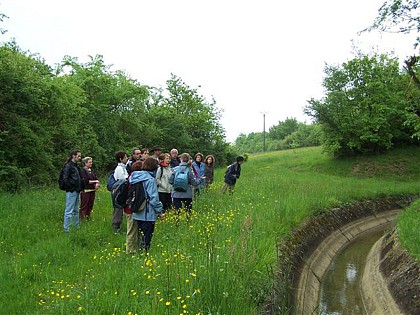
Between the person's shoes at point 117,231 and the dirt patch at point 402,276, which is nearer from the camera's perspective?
the dirt patch at point 402,276

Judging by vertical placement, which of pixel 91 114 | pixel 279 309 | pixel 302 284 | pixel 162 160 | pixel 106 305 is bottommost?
pixel 302 284

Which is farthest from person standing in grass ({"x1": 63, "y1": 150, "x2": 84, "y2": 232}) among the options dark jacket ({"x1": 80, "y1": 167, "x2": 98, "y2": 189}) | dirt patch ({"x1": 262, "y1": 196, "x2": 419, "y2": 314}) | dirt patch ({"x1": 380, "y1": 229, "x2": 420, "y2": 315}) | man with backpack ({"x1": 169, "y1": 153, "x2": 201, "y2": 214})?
dirt patch ({"x1": 380, "y1": 229, "x2": 420, "y2": 315})

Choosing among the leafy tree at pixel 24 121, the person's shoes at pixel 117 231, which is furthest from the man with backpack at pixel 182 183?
the leafy tree at pixel 24 121

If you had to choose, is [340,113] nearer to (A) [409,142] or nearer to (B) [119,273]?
(A) [409,142]

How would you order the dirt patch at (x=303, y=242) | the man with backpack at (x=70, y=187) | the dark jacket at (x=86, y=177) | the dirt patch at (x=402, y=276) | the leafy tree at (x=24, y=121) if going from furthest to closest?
the leafy tree at (x=24, y=121)
the dark jacket at (x=86, y=177)
the man with backpack at (x=70, y=187)
the dirt patch at (x=402, y=276)
the dirt patch at (x=303, y=242)

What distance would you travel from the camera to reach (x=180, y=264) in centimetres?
517

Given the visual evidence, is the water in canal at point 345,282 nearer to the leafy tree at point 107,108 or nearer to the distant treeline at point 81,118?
the distant treeline at point 81,118

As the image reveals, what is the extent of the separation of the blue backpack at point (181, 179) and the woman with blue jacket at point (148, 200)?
6.87 feet

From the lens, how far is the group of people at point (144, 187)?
22.1ft

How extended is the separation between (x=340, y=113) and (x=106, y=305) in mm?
27458

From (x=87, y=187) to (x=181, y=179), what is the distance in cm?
240

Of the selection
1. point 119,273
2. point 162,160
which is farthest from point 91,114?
point 119,273

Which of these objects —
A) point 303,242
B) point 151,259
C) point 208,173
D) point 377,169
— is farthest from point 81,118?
point 377,169

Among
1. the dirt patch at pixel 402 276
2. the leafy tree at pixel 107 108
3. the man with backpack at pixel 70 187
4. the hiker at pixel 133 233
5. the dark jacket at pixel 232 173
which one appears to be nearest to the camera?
the hiker at pixel 133 233
